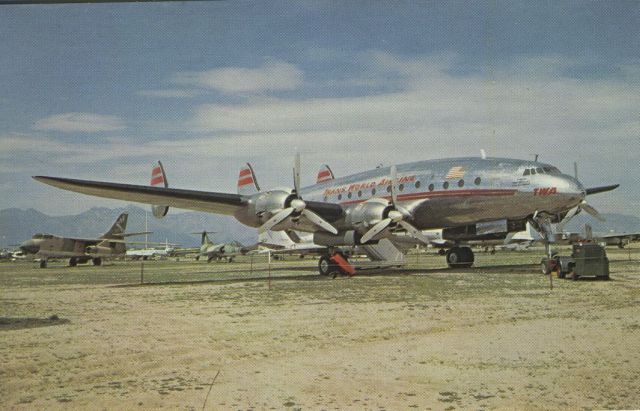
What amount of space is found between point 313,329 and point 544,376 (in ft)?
12.7

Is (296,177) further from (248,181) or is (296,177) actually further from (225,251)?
(225,251)

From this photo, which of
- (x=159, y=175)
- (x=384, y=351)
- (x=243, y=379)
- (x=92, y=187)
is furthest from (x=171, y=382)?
(x=159, y=175)

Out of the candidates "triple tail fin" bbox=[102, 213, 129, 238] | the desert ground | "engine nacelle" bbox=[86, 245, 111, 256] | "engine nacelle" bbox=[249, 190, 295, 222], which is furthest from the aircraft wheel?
"triple tail fin" bbox=[102, 213, 129, 238]

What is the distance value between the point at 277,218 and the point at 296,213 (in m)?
0.70

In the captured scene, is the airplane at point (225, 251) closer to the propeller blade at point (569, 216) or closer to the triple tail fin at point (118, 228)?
the triple tail fin at point (118, 228)

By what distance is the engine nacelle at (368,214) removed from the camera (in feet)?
65.4

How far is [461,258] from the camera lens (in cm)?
2486

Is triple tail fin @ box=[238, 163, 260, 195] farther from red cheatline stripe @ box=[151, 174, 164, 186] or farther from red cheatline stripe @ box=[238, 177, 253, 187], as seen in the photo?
red cheatline stripe @ box=[151, 174, 164, 186]

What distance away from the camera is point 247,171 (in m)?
31.6

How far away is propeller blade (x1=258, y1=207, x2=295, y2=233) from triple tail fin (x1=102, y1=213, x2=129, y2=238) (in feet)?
111

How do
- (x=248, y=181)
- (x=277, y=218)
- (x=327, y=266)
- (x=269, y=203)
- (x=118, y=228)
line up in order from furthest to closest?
1. (x=118, y=228)
2. (x=248, y=181)
3. (x=327, y=266)
4. (x=269, y=203)
5. (x=277, y=218)

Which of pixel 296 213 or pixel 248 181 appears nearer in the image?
pixel 296 213

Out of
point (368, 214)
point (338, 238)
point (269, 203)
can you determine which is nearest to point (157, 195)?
point (269, 203)

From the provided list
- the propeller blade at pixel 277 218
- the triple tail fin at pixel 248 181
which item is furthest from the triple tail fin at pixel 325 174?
the propeller blade at pixel 277 218
